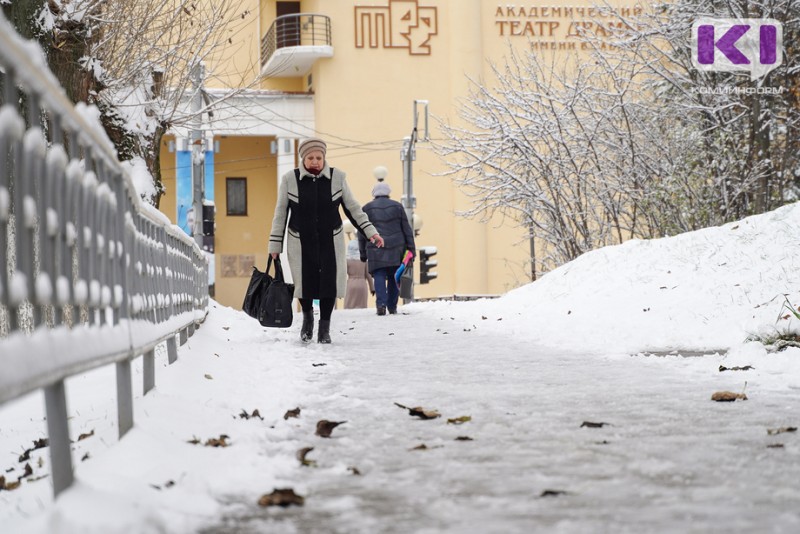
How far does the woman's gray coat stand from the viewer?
33.9ft

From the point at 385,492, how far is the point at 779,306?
6351mm

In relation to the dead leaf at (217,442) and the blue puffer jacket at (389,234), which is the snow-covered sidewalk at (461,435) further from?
the blue puffer jacket at (389,234)

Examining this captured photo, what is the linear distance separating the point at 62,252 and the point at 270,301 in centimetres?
682

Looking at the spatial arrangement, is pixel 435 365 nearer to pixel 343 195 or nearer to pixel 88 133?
pixel 343 195

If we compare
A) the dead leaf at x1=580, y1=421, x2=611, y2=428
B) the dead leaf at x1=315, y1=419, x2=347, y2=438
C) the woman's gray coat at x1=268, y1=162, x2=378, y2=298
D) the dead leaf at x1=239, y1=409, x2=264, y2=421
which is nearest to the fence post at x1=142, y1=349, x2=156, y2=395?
the dead leaf at x1=239, y1=409, x2=264, y2=421

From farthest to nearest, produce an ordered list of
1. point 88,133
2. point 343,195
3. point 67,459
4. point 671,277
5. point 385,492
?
point 671,277
point 343,195
point 88,133
point 385,492
point 67,459

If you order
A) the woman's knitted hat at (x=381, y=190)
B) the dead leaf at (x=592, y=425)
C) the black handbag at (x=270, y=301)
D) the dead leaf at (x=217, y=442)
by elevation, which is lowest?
the dead leaf at (x=592, y=425)

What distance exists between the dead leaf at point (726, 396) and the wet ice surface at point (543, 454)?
86mm

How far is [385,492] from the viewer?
3566 millimetres

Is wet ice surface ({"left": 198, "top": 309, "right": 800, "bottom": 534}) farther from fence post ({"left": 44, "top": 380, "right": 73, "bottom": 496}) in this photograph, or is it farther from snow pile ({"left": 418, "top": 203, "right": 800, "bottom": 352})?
snow pile ({"left": 418, "top": 203, "right": 800, "bottom": 352})

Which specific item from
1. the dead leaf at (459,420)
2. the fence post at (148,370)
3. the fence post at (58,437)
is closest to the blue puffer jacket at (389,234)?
the fence post at (148,370)

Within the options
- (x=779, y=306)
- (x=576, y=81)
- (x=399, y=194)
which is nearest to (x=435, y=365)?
(x=779, y=306)

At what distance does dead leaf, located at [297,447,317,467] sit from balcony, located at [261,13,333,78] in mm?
32304

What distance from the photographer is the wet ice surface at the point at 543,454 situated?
10.3ft
